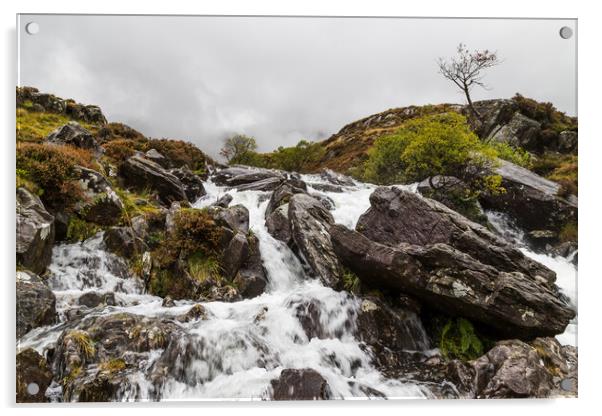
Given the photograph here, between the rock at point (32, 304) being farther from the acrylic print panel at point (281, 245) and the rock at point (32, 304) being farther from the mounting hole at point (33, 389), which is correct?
the mounting hole at point (33, 389)

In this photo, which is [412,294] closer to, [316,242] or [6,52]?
[316,242]

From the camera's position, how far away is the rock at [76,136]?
11.1m

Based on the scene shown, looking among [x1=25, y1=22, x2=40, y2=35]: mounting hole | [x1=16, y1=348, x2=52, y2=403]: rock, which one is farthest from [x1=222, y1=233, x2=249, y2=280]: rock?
[x1=25, y1=22, x2=40, y2=35]: mounting hole

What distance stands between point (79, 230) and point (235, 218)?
12.1ft

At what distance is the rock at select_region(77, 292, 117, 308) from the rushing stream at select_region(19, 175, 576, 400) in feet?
0.30

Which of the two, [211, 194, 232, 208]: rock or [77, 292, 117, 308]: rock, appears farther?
[211, 194, 232, 208]: rock

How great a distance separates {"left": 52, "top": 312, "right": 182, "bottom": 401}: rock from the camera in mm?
4934

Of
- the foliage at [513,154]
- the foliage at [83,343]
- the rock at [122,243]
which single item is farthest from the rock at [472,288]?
the foliage at [513,154]

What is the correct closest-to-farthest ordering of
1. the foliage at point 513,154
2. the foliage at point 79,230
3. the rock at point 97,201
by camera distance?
the foliage at point 79,230 < the rock at point 97,201 < the foliage at point 513,154

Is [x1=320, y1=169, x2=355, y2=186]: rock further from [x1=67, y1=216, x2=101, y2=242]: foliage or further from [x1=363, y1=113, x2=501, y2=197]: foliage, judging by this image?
[x1=67, y1=216, x2=101, y2=242]: foliage

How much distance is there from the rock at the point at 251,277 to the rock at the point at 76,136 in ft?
23.3

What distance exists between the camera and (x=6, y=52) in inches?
237

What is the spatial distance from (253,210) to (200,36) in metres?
7.29
